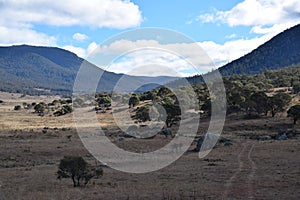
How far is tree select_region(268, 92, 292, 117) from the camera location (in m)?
74.6

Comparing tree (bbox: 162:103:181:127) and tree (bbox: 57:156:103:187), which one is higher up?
tree (bbox: 162:103:181:127)

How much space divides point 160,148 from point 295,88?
219 ft

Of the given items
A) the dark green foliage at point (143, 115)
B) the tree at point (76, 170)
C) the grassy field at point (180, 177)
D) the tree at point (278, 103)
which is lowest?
the grassy field at point (180, 177)

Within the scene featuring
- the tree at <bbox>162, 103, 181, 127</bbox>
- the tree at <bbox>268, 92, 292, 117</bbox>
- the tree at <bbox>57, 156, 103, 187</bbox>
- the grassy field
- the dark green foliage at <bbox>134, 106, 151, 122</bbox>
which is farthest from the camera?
the dark green foliage at <bbox>134, 106, 151, 122</bbox>

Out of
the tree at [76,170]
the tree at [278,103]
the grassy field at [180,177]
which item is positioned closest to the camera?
the grassy field at [180,177]

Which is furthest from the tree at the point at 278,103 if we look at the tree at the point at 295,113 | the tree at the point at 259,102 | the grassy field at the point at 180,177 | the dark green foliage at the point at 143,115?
the grassy field at the point at 180,177

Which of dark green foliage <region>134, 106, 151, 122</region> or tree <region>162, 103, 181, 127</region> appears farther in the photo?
dark green foliage <region>134, 106, 151, 122</region>

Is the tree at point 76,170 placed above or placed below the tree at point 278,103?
below

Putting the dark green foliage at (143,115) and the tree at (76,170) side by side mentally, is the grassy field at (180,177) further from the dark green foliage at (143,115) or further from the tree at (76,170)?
the dark green foliage at (143,115)

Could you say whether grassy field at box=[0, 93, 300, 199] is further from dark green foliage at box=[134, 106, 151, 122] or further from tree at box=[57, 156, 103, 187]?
dark green foliage at box=[134, 106, 151, 122]

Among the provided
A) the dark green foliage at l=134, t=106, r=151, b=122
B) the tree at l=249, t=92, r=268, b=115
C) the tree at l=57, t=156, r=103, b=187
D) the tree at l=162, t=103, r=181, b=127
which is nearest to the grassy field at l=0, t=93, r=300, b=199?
the tree at l=57, t=156, r=103, b=187

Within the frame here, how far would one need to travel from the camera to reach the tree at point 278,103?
245ft

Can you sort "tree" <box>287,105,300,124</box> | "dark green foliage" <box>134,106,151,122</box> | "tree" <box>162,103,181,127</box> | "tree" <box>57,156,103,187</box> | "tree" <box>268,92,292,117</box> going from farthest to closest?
"dark green foliage" <box>134,106,151,122</box> → "tree" <box>162,103,181,127</box> → "tree" <box>268,92,292,117</box> → "tree" <box>287,105,300,124</box> → "tree" <box>57,156,103,187</box>

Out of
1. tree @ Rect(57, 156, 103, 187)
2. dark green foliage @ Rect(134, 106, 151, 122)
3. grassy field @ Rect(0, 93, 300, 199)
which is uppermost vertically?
dark green foliage @ Rect(134, 106, 151, 122)
